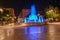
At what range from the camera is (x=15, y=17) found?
44.1 m

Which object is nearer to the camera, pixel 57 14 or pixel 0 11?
pixel 0 11

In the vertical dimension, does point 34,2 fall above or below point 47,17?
above

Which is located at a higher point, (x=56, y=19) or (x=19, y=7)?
(x=19, y=7)

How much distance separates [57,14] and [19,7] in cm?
969

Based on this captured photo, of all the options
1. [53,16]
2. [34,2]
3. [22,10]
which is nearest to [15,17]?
[22,10]

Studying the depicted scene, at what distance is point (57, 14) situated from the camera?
4597 cm

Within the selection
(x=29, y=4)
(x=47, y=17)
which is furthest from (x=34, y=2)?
(x=47, y=17)

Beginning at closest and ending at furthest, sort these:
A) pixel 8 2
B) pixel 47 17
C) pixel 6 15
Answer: pixel 6 15
pixel 8 2
pixel 47 17

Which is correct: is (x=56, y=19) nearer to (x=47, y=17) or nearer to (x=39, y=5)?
(x=47, y=17)

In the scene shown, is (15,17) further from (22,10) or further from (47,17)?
(47,17)

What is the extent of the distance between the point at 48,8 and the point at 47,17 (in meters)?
3.31

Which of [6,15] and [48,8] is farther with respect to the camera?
[48,8]

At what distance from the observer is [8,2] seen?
43.3m

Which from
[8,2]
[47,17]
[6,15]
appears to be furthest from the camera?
[47,17]
